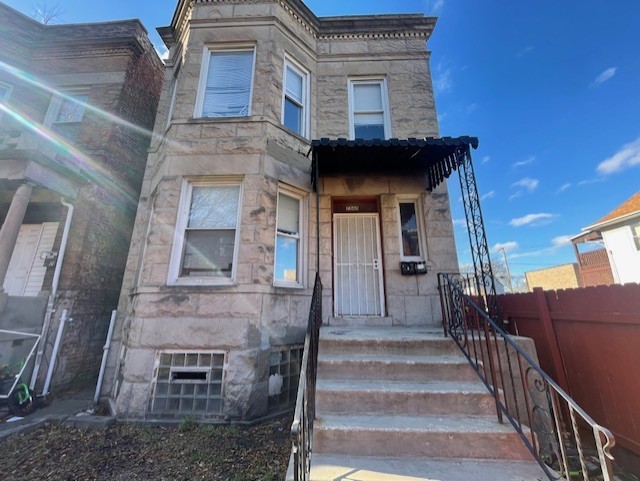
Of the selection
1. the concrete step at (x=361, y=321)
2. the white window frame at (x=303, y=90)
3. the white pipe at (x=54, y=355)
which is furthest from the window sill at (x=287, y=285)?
the white pipe at (x=54, y=355)

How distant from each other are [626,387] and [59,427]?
22.6ft

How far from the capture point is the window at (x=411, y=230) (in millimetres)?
5605

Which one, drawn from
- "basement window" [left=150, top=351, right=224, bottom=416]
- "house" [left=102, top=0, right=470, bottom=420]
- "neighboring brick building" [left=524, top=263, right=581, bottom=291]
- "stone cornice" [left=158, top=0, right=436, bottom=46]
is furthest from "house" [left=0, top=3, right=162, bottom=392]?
"neighboring brick building" [left=524, top=263, right=581, bottom=291]

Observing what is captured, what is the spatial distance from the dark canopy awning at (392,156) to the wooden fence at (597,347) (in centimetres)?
257

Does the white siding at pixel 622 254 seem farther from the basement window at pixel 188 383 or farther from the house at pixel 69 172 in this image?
the house at pixel 69 172

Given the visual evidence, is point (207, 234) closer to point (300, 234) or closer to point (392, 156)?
point (300, 234)

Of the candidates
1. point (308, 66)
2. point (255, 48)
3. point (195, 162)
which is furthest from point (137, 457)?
point (308, 66)

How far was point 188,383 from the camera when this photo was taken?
4113mm

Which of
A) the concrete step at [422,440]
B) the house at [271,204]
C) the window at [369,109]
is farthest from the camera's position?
the window at [369,109]

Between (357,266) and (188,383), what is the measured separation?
348cm

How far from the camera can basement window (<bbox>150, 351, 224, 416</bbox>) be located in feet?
13.2

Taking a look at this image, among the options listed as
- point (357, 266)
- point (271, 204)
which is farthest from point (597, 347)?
point (271, 204)

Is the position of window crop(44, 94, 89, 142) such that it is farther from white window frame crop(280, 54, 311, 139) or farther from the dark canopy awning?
the dark canopy awning

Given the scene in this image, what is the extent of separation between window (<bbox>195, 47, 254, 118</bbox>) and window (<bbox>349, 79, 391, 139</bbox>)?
7.69 ft
